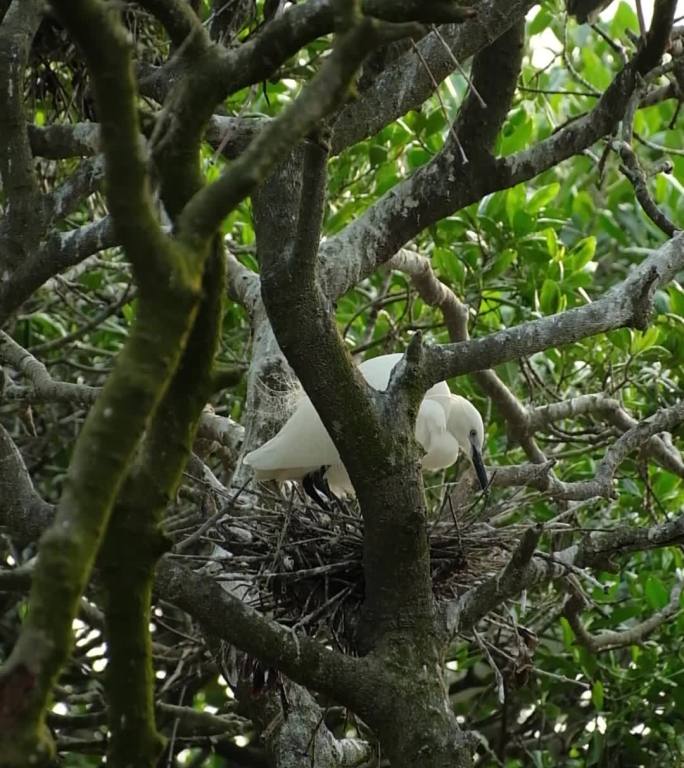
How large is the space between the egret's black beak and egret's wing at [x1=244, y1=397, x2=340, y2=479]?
1.48 feet

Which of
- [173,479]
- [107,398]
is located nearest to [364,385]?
[173,479]

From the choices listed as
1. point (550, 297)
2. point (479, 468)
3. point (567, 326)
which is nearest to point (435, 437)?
point (479, 468)

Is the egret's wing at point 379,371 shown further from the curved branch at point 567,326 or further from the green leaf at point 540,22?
the green leaf at point 540,22

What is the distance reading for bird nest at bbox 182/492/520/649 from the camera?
9.62 ft

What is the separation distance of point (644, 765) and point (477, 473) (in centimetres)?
153

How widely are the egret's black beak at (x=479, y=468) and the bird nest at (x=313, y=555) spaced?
1.18ft

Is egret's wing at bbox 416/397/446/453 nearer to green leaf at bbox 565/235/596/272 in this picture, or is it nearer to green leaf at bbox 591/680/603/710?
green leaf at bbox 565/235/596/272

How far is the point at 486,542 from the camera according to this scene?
3135 millimetres

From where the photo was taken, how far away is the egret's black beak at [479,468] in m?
3.63

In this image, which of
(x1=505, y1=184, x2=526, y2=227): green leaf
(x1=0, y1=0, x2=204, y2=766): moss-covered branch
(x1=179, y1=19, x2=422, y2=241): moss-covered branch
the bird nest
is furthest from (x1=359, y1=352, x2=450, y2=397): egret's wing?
(x1=0, y1=0, x2=204, y2=766): moss-covered branch

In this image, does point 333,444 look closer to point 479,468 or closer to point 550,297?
point 479,468

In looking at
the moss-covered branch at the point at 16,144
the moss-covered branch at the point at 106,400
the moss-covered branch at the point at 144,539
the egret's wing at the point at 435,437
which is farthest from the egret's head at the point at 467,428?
the moss-covered branch at the point at 106,400

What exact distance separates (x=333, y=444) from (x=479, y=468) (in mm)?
673

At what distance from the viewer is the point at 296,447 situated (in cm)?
332
